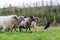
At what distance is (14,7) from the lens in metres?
22.0

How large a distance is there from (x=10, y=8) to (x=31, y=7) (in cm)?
190

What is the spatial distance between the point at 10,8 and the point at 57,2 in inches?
166

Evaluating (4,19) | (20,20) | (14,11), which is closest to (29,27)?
(20,20)

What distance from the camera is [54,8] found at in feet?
72.8

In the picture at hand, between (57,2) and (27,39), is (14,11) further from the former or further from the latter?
(27,39)

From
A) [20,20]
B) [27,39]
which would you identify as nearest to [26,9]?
[20,20]

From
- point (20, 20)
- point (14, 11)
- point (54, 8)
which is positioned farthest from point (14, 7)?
point (20, 20)

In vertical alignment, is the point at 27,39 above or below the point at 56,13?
above

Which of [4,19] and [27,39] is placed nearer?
[27,39]

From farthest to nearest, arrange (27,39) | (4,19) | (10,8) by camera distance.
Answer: (10,8), (4,19), (27,39)

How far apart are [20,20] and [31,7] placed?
7.06 m

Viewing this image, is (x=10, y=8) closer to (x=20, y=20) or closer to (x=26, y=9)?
(x=26, y=9)

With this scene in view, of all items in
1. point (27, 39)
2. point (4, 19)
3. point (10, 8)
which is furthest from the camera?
point (10, 8)

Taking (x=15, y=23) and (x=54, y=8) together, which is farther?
(x=54, y=8)
